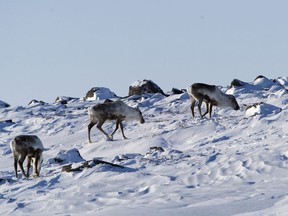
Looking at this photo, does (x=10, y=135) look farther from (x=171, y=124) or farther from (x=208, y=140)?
(x=208, y=140)

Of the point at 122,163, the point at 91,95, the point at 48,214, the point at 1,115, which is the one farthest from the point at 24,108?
the point at 48,214

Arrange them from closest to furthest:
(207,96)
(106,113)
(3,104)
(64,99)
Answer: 1. (106,113)
2. (207,96)
3. (3,104)
4. (64,99)

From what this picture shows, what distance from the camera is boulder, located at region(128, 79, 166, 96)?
3612 cm

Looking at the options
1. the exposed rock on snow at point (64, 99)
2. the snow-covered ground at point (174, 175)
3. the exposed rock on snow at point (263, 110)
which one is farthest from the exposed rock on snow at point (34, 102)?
the exposed rock on snow at point (263, 110)

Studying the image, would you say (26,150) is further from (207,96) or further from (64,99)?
(64,99)

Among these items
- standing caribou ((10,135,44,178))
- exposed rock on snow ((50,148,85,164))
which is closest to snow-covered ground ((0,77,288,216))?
exposed rock on snow ((50,148,85,164))

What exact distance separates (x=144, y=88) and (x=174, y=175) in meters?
25.0

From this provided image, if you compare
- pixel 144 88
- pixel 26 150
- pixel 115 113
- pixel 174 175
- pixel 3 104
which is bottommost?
pixel 174 175

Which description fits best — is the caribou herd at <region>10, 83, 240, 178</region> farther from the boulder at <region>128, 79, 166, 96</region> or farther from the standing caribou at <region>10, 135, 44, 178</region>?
the boulder at <region>128, 79, 166, 96</region>

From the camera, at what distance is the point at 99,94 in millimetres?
37250

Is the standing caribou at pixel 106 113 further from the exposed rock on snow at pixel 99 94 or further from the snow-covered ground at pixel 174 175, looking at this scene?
the exposed rock on snow at pixel 99 94

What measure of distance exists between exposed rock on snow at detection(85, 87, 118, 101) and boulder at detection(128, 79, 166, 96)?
5.60 feet

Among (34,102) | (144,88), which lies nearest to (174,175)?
(144,88)

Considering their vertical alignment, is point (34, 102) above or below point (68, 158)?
above
